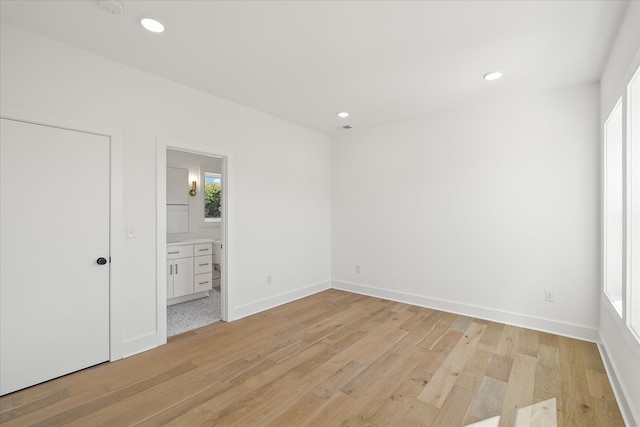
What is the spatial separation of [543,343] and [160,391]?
3653 mm

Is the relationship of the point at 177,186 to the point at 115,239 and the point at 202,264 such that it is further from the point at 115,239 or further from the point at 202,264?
the point at 115,239

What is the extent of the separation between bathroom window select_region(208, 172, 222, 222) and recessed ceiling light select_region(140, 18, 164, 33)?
11.2ft

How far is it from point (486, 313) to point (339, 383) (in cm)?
240

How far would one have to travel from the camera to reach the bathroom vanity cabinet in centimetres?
416

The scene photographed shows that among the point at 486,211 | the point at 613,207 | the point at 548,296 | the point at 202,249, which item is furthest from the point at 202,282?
the point at 613,207

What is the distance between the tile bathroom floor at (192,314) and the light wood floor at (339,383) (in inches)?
8.7

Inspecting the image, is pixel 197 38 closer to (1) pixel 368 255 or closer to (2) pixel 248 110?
(2) pixel 248 110

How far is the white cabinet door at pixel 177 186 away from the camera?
198 inches

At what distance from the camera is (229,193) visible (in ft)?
11.9

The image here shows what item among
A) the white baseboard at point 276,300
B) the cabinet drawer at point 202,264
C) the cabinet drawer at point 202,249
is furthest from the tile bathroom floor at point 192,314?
the cabinet drawer at point 202,249

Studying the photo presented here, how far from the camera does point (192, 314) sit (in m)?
3.90

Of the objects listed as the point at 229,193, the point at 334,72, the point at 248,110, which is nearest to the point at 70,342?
the point at 229,193

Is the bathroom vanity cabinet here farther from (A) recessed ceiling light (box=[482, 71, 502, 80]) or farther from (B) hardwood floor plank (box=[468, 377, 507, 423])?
(A) recessed ceiling light (box=[482, 71, 502, 80])

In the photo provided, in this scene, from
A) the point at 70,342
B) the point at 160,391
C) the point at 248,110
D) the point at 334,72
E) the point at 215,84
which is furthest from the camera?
the point at 248,110
